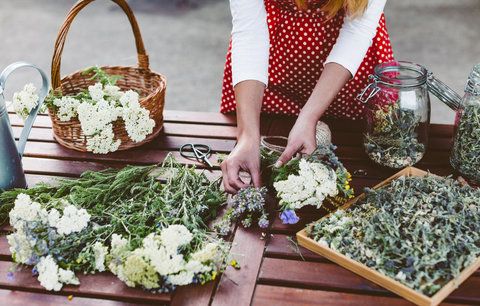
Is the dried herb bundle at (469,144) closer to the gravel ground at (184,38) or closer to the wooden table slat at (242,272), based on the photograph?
the wooden table slat at (242,272)

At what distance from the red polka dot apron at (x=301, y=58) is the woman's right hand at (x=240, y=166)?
0.47 meters

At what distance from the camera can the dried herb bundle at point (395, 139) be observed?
161cm

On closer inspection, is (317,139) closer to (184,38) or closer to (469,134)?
(469,134)

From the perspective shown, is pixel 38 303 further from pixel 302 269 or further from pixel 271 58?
pixel 271 58

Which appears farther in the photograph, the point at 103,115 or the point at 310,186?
the point at 103,115

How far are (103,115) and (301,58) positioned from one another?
2.24ft

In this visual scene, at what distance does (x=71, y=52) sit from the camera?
460 centimetres

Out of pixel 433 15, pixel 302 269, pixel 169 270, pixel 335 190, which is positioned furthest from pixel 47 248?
pixel 433 15

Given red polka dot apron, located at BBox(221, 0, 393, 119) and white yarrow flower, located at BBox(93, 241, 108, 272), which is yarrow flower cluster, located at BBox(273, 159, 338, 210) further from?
red polka dot apron, located at BBox(221, 0, 393, 119)

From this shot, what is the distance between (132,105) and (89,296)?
0.69 meters

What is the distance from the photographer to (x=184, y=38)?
482cm

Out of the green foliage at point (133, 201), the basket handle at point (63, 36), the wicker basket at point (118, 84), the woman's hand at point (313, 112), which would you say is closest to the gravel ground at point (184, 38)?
the wicker basket at point (118, 84)

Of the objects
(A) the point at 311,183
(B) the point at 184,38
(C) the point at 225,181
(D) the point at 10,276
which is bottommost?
(B) the point at 184,38

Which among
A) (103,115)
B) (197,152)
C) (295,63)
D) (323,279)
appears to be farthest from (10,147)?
(295,63)
